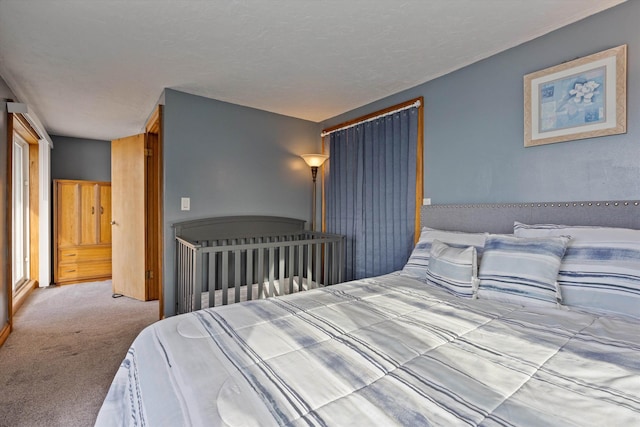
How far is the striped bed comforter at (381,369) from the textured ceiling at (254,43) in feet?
5.56

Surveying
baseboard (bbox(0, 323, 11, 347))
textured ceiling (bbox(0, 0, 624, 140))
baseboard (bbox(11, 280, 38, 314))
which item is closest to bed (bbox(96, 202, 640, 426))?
textured ceiling (bbox(0, 0, 624, 140))

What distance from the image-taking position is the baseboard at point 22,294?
3343mm

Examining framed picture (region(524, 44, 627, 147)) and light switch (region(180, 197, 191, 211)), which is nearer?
framed picture (region(524, 44, 627, 147))

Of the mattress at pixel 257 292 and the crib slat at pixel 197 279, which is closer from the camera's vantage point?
the crib slat at pixel 197 279

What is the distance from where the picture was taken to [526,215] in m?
2.01

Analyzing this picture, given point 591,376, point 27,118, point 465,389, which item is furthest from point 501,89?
point 27,118

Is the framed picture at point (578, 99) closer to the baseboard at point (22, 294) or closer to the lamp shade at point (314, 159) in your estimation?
the lamp shade at point (314, 159)

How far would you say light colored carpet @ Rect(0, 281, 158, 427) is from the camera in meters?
1.73

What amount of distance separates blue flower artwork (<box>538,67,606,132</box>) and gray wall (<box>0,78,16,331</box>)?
4.26 metres

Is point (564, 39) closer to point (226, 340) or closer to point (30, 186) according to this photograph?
point (226, 340)

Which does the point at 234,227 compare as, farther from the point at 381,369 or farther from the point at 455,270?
the point at 381,369

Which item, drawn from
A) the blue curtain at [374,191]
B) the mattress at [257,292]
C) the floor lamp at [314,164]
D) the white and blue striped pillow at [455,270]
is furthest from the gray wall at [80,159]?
the white and blue striped pillow at [455,270]

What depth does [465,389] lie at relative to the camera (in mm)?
833

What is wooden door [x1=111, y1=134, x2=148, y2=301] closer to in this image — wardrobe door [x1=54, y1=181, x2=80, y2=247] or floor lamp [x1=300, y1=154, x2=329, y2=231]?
wardrobe door [x1=54, y1=181, x2=80, y2=247]
